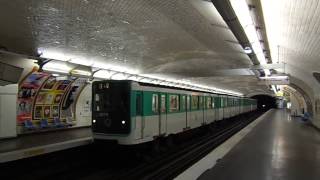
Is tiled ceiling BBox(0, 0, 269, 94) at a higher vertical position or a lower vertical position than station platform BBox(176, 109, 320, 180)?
higher

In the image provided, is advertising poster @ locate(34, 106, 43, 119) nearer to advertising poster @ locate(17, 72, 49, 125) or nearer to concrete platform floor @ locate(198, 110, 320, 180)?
advertising poster @ locate(17, 72, 49, 125)

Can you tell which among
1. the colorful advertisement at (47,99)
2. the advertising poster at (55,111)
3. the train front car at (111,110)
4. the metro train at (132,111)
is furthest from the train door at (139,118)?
the advertising poster at (55,111)

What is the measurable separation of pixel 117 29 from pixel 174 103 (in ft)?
12.8

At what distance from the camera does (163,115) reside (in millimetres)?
13266

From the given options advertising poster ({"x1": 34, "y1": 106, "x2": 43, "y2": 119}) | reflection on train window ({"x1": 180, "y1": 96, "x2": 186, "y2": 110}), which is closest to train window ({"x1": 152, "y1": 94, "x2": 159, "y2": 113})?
reflection on train window ({"x1": 180, "y1": 96, "x2": 186, "y2": 110})

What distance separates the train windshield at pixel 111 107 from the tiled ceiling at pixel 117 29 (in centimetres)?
184

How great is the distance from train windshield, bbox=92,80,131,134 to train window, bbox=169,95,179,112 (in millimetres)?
2851

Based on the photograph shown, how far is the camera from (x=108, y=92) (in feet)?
39.6

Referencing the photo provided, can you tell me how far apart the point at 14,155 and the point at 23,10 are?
3.90m

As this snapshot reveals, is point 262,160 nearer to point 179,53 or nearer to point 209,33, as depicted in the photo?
point 209,33

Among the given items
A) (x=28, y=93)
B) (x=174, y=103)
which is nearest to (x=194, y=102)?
(x=174, y=103)

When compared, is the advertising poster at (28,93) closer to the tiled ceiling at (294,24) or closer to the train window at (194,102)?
the train window at (194,102)

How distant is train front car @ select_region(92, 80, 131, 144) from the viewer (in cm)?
1142

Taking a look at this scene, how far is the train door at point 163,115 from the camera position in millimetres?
13062
